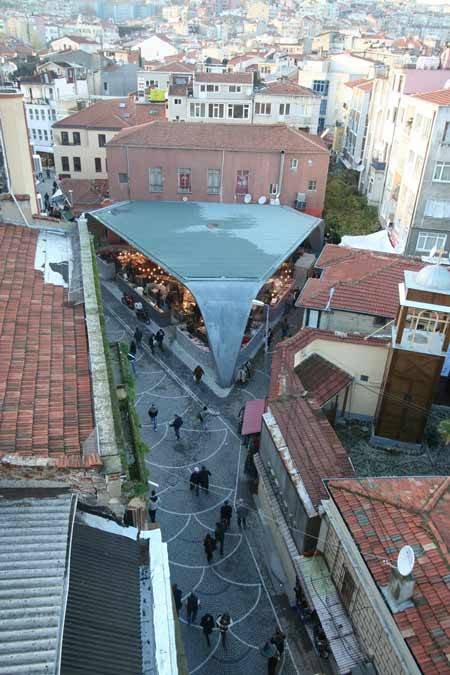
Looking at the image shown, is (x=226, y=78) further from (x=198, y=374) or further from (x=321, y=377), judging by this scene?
(x=321, y=377)

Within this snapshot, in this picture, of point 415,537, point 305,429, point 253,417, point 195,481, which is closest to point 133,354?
point 253,417

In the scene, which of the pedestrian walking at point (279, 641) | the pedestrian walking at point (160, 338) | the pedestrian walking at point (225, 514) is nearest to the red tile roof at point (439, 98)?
the pedestrian walking at point (160, 338)

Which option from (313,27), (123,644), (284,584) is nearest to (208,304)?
(284,584)

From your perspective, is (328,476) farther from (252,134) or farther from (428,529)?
(252,134)

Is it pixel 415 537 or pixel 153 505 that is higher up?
pixel 415 537

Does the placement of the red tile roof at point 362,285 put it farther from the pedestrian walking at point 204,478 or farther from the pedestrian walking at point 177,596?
the pedestrian walking at point 177,596

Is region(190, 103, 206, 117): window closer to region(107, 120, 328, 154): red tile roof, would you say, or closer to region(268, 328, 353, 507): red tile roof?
region(107, 120, 328, 154): red tile roof
